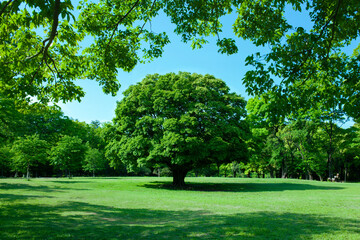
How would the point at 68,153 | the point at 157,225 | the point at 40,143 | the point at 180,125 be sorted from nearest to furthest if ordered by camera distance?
the point at 157,225
the point at 180,125
the point at 40,143
the point at 68,153

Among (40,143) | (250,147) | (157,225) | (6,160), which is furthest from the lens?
(6,160)

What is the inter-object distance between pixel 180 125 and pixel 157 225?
13696 mm

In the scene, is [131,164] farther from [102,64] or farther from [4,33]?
[4,33]

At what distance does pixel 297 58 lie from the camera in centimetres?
666

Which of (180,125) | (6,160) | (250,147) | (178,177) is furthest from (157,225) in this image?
(6,160)

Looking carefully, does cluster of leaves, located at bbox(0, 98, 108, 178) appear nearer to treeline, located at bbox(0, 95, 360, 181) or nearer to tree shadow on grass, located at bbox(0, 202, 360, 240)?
treeline, located at bbox(0, 95, 360, 181)

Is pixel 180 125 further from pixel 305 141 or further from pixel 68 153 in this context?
pixel 305 141

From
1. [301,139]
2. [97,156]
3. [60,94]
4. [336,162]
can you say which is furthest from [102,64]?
[336,162]

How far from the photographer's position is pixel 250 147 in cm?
2792

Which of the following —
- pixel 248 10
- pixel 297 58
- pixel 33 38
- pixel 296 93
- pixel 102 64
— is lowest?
pixel 296 93

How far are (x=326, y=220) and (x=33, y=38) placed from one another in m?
12.3

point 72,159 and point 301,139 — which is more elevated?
point 301,139

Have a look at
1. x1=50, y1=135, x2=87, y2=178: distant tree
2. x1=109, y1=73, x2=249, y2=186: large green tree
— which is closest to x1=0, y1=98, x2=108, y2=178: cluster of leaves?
x1=50, y1=135, x2=87, y2=178: distant tree

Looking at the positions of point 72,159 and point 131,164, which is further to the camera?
point 72,159
